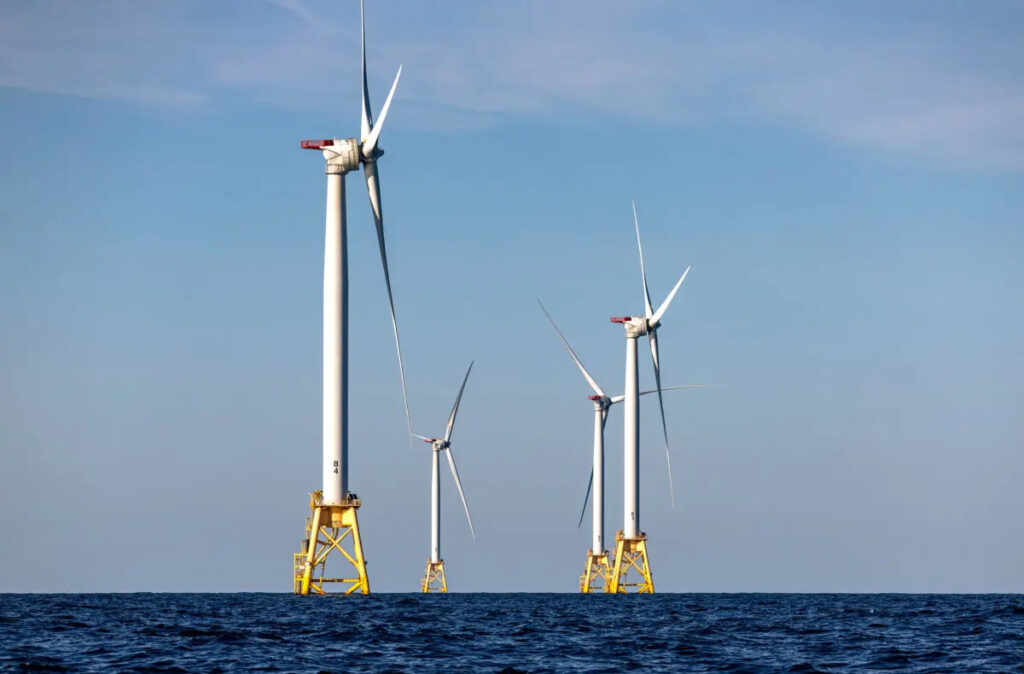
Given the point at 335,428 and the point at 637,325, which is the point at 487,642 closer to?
the point at 335,428

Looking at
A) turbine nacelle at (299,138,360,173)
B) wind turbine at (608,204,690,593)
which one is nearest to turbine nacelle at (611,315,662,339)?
wind turbine at (608,204,690,593)

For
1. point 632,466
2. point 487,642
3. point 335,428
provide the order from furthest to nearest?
point 632,466
point 335,428
point 487,642

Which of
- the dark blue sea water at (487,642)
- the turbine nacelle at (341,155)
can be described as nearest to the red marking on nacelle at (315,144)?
the turbine nacelle at (341,155)

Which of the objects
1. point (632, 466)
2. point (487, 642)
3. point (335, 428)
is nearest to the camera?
point (487, 642)

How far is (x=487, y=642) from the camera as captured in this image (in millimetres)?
61031

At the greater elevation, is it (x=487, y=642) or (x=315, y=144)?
(x=315, y=144)

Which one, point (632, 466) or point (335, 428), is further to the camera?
point (632, 466)

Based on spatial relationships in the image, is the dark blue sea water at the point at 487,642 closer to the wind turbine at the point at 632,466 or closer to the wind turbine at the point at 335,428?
the wind turbine at the point at 335,428

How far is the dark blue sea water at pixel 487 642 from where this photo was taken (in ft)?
163

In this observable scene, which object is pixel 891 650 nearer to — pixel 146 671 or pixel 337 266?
pixel 146 671

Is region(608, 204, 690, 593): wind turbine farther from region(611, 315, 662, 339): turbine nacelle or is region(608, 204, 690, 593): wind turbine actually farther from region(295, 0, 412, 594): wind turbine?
region(295, 0, 412, 594): wind turbine

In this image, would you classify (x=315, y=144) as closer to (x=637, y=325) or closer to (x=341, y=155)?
(x=341, y=155)

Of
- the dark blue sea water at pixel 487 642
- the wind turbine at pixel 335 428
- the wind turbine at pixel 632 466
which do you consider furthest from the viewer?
the wind turbine at pixel 632 466

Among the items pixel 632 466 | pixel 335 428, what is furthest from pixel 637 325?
pixel 335 428
